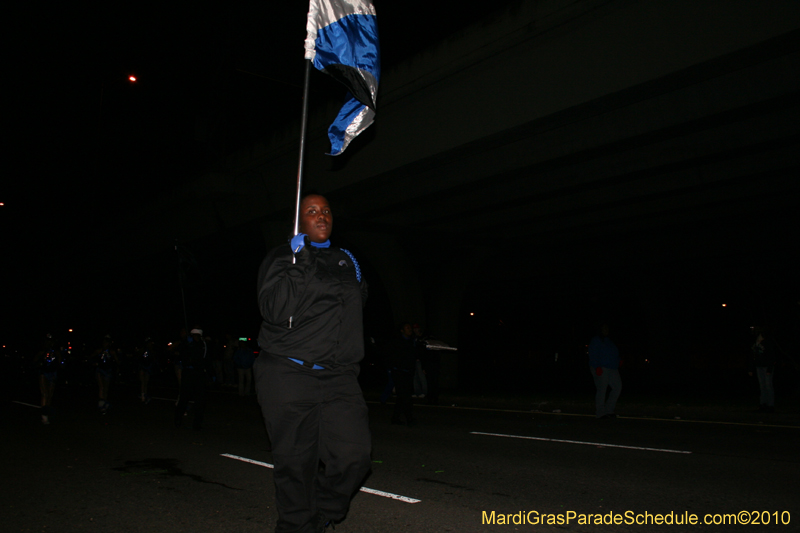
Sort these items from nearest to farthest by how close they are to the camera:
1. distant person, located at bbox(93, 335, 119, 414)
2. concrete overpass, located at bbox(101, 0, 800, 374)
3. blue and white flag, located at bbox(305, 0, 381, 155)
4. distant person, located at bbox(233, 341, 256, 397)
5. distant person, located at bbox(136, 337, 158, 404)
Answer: blue and white flag, located at bbox(305, 0, 381, 155) → concrete overpass, located at bbox(101, 0, 800, 374) → distant person, located at bbox(93, 335, 119, 414) → distant person, located at bbox(136, 337, 158, 404) → distant person, located at bbox(233, 341, 256, 397)

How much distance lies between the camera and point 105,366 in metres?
15.3

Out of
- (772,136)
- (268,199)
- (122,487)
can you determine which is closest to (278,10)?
(268,199)

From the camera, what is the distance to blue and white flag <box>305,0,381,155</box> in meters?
5.32

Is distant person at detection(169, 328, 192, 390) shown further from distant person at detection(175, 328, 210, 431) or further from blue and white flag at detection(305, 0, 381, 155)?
blue and white flag at detection(305, 0, 381, 155)

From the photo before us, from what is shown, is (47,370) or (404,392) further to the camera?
(47,370)

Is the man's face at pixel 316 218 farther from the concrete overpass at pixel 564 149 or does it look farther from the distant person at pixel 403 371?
the distant person at pixel 403 371

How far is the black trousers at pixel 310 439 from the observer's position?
3609mm

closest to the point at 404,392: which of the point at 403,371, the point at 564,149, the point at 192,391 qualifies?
the point at 403,371

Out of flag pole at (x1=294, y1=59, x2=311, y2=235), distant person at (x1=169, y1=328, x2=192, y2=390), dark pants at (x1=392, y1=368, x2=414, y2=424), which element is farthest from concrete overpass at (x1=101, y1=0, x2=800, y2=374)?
distant person at (x1=169, y1=328, x2=192, y2=390)

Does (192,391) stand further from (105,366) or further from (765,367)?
(765,367)

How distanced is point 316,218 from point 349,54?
77.9 inches

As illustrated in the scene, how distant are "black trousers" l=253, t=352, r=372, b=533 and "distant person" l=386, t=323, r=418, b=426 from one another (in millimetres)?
7612

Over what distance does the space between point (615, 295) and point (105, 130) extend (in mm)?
31741

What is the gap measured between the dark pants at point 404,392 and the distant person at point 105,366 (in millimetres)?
7139
